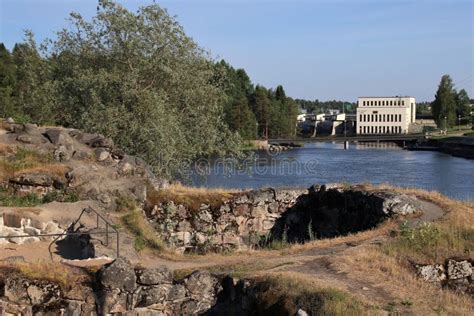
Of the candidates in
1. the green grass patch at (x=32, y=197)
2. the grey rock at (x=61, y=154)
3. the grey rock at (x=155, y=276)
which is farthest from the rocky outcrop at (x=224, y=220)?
the grey rock at (x=155, y=276)

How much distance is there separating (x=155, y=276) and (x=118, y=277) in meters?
0.72

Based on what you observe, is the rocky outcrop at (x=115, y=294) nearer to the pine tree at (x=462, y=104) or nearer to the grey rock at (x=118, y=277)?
the grey rock at (x=118, y=277)

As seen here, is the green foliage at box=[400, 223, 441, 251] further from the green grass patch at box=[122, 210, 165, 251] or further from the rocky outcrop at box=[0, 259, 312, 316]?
the green grass patch at box=[122, 210, 165, 251]

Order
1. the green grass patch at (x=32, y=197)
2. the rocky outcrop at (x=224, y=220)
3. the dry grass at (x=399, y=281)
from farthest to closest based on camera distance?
1. the rocky outcrop at (x=224, y=220)
2. the green grass patch at (x=32, y=197)
3. the dry grass at (x=399, y=281)

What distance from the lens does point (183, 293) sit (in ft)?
36.9

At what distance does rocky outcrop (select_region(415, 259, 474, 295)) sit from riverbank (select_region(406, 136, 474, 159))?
266ft

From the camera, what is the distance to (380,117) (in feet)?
484

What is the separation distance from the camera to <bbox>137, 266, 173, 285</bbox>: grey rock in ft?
35.8

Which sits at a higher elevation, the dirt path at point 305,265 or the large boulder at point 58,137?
the large boulder at point 58,137

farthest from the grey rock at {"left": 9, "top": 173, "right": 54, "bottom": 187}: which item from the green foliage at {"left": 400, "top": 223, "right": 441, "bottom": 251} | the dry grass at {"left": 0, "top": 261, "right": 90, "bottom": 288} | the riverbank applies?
the riverbank

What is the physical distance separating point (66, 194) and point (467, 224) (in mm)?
11979

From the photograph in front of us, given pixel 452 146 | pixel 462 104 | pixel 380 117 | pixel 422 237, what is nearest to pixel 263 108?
pixel 452 146

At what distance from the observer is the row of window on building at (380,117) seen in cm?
14612

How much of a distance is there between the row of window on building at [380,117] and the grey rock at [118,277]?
142 m
